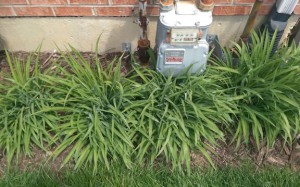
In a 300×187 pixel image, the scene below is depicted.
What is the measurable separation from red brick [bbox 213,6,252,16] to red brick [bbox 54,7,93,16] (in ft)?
3.20

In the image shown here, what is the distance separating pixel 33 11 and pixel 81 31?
39 cm

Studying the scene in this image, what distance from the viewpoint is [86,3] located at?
2.25m

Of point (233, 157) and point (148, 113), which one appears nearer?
point (148, 113)

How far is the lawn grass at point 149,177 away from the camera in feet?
A: 6.52

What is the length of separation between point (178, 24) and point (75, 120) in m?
0.95

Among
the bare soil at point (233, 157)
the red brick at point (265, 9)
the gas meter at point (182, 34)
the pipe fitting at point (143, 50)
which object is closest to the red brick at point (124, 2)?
the pipe fitting at point (143, 50)

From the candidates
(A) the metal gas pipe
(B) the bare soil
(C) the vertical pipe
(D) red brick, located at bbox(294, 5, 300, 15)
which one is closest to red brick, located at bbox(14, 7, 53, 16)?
(A) the metal gas pipe

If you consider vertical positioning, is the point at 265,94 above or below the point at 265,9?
below

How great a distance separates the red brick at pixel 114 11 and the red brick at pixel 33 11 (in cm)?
39

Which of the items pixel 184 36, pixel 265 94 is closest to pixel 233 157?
pixel 265 94

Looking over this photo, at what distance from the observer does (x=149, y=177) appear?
199 cm

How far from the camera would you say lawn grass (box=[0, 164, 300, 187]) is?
1.99 meters

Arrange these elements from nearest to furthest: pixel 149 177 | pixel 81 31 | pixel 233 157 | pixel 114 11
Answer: pixel 149 177 < pixel 233 157 < pixel 114 11 < pixel 81 31

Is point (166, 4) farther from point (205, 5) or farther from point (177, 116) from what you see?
point (177, 116)
